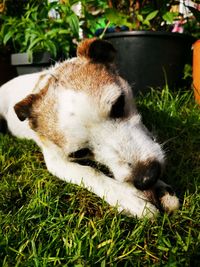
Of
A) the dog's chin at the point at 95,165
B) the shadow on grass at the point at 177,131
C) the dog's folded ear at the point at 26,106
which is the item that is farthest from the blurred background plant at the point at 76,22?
the dog's chin at the point at 95,165

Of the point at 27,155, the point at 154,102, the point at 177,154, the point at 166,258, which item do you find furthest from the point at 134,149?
the point at 154,102

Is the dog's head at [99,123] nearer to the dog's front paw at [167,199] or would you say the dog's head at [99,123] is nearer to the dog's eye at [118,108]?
the dog's eye at [118,108]

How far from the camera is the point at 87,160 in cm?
257

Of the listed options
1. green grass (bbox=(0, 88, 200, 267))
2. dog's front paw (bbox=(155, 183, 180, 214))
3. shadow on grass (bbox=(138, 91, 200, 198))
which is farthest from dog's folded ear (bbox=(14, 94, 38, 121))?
dog's front paw (bbox=(155, 183, 180, 214))

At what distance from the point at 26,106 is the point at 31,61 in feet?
7.19

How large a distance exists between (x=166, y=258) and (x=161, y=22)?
10.8 ft

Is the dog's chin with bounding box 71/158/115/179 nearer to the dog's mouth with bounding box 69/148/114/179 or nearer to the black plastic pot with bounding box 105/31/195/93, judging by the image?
the dog's mouth with bounding box 69/148/114/179

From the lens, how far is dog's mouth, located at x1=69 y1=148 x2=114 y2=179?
2.41m

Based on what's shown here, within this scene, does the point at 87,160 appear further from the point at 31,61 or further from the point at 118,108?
the point at 31,61

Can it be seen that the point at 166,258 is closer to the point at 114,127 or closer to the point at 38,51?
the point at 114,127

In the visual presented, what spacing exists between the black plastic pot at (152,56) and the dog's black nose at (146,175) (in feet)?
7.34

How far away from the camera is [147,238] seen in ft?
6.31

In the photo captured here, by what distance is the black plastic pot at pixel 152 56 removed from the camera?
4.04 meters

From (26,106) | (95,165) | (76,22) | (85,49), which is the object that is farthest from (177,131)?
(76,22)
